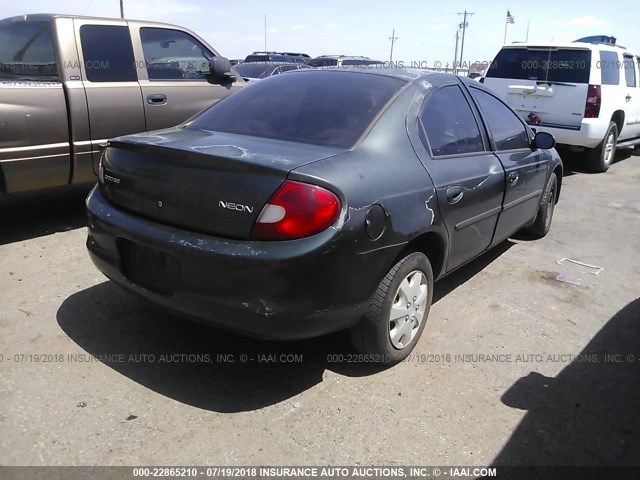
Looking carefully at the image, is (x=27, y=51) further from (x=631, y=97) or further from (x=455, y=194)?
(x=631, y=97)

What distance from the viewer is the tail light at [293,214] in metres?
2.44

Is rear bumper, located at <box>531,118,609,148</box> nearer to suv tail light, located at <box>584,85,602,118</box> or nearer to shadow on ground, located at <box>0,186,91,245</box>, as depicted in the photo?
suv tail light, located at <box>584,85,602,118</box>

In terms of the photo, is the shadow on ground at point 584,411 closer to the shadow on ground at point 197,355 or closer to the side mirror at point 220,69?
the shadow on ground at point 197,355

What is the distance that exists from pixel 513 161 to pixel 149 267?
2.78 m

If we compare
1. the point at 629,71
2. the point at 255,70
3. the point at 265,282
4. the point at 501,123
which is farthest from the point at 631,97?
the point at 265,282

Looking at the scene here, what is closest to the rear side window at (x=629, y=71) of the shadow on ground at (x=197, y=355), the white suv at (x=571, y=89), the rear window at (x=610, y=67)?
the white suv at (x=571, y=89)

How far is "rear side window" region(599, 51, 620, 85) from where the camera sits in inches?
334

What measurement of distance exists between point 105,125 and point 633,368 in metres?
4.53

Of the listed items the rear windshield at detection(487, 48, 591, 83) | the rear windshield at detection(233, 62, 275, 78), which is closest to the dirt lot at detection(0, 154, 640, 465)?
the rear windshield at detection(487, 48, 591, 83)

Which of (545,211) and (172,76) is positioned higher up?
(172,76)

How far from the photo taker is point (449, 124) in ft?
11.5

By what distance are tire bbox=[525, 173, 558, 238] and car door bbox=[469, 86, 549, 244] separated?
0.39m

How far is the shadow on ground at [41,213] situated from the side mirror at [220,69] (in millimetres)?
1915

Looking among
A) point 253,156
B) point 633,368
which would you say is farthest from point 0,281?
point 633,368
